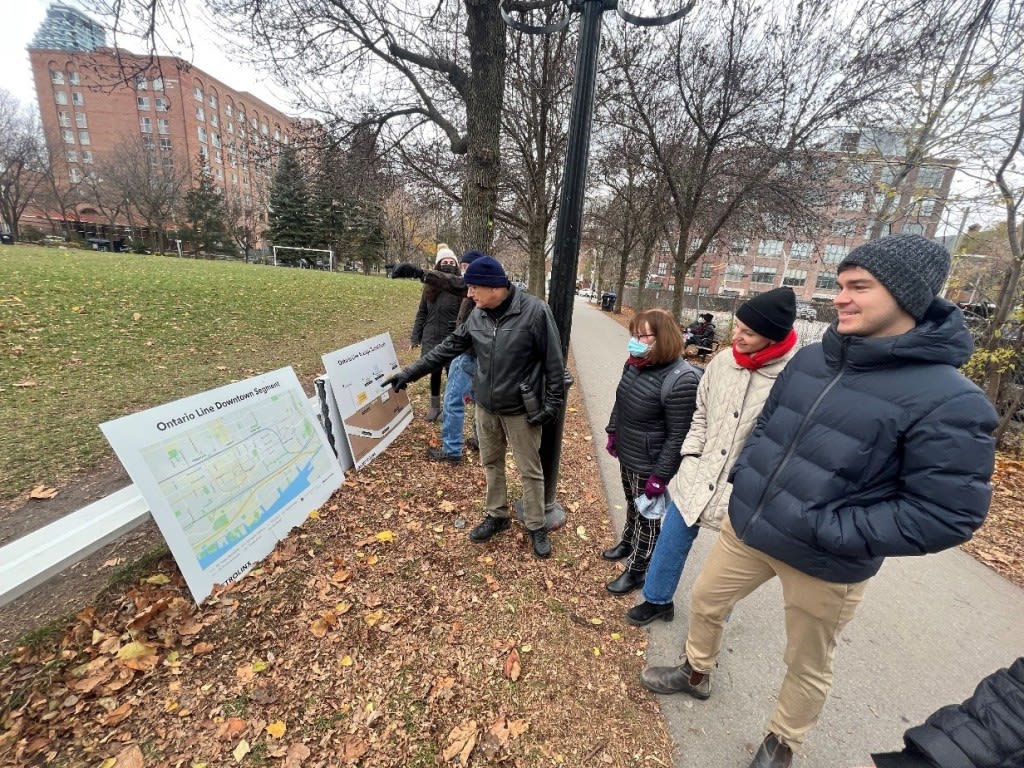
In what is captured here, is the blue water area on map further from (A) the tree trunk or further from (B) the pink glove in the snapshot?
(A) the tree trunk

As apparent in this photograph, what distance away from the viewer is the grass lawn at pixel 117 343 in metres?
4.17

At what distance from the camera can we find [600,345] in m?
14.2

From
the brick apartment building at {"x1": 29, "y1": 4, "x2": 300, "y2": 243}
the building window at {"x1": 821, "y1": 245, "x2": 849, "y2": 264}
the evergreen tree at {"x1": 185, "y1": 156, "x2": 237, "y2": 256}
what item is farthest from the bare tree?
the building window at {"x1": 821, "y1": 245, "x2": 849, "y2": 264}

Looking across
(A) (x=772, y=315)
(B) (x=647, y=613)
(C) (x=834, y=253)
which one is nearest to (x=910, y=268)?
(A) (x=772, y=315)

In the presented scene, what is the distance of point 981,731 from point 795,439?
34.6 inches

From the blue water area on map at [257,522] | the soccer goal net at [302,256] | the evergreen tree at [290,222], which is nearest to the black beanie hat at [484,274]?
the blue water area on map at [257,522]

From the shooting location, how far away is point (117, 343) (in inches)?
282

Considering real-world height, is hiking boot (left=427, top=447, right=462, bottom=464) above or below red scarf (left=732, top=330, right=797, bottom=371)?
below

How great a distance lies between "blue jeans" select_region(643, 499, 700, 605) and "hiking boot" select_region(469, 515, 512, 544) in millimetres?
1211

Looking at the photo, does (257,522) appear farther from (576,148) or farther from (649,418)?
(576,148)

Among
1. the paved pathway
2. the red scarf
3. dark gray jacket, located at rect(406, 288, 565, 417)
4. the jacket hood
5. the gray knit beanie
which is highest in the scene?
the gray knit beanie

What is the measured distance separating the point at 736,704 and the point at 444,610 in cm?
164

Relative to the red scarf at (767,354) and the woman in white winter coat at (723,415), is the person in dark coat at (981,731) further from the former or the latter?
the red scarf at (767,354)

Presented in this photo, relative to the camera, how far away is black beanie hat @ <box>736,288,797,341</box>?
1937 millimetres
